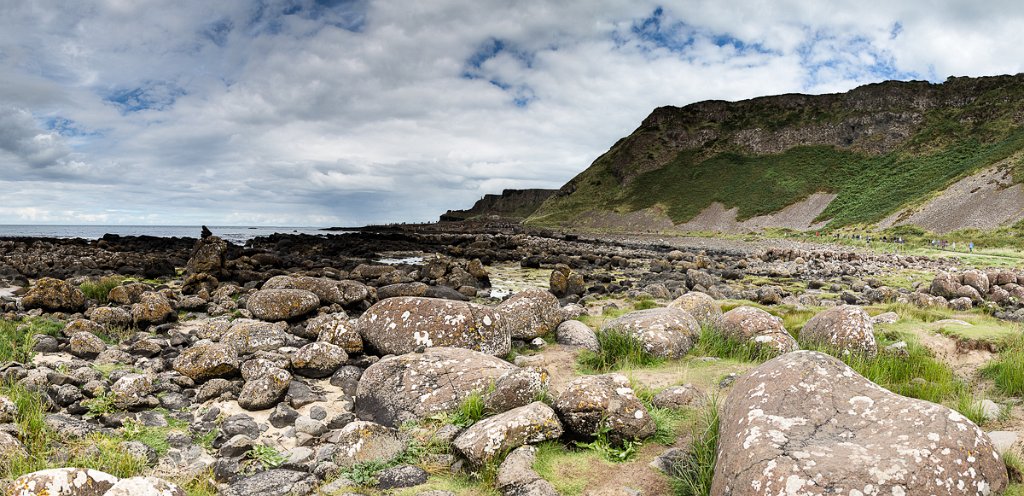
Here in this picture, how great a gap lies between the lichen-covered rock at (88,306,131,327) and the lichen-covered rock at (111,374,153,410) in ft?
19.7

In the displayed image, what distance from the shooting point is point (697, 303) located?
44.5 ft

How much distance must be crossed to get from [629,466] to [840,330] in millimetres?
6529

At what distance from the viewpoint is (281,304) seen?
48.0 ft

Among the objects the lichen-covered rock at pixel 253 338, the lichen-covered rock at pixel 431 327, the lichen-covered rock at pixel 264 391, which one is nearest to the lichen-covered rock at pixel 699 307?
the lichen-covered rock at pixel 431 327

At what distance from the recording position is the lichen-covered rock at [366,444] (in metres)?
6.67

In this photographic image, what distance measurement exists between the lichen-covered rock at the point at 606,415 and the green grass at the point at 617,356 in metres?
3.48

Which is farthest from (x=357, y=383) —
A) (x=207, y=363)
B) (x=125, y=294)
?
(x=125, y=294)

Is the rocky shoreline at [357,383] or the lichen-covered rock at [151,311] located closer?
the rocky shoreline at [357,383]

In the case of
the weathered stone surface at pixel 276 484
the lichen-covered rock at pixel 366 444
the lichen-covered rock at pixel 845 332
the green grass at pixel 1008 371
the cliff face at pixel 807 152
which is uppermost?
the cliff face at pixel 807 152

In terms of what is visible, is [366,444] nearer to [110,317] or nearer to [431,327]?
[431,327]

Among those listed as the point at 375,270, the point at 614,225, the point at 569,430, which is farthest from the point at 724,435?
the point at 614,225

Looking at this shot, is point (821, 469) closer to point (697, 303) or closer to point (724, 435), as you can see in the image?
point (724, 435)

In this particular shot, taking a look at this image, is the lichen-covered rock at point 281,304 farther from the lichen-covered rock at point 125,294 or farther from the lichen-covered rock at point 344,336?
the lichen-covered rock at point 125,294

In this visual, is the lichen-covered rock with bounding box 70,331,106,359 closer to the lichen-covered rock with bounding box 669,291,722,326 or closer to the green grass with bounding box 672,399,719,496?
the green grass with bounding box 672,399,719,496
